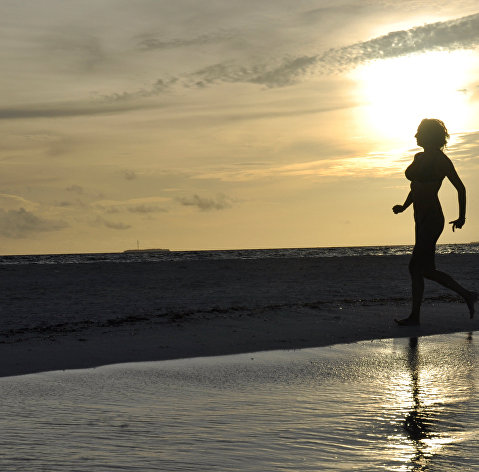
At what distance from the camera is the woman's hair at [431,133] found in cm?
798

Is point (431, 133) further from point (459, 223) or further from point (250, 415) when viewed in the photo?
point (250, 415)

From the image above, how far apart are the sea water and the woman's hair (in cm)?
303

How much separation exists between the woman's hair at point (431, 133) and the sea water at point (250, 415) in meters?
3.03

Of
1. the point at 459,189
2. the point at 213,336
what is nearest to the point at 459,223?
the point at 459,189

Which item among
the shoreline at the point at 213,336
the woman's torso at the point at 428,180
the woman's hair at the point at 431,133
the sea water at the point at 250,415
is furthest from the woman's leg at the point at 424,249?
the sea water at the point at 250,415

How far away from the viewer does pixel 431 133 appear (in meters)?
7.98

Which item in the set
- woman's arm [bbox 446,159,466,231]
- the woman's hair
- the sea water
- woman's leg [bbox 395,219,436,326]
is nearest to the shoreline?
the sea water

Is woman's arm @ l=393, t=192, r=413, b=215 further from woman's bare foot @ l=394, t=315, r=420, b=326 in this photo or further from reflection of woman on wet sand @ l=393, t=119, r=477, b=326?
woman's bare foot @ l=394, t=315, r=420, b=326

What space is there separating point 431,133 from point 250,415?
5211mm

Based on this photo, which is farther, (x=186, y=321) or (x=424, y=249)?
(x=186, y=321)

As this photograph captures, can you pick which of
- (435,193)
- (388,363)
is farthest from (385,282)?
(388,363)

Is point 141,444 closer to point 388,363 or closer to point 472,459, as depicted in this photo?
point 472,459

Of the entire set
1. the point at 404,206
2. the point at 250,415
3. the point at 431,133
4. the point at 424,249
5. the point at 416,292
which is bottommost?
the point at 250,415

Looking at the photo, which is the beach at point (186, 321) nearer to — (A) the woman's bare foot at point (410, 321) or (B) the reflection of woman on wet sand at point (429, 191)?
(A) the woman's bare foot at point (410, 321)
